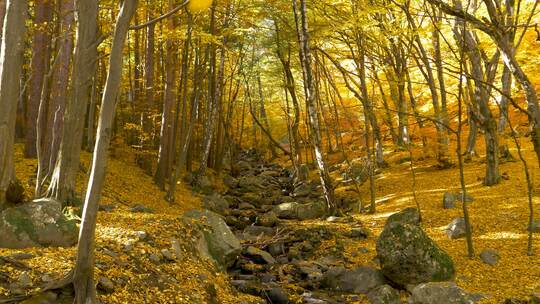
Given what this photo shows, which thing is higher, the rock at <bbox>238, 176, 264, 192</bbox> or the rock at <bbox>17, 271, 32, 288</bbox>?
the rock at <bbox>17, 271, 32, 288</bbox>

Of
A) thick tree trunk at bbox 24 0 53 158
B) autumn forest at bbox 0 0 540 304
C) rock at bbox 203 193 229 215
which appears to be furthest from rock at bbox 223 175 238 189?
thick tree trunk at bbox 24 0 53 158

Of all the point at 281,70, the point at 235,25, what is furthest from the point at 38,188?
the point at 281,70

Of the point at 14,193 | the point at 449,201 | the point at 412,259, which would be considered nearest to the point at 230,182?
the point at 449,201

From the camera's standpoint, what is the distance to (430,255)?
7738 millimetres

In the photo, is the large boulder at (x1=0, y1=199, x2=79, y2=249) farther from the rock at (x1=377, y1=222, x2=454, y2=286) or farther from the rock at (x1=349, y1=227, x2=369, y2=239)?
the rock at (x1=349, y1=227, x2=369, y2=239)

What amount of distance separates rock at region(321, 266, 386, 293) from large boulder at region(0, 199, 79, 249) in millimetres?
4933

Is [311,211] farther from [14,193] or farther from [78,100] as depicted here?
[14,193]

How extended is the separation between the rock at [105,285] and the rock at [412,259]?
5112 millimetres

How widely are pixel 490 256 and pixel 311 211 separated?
671 cm

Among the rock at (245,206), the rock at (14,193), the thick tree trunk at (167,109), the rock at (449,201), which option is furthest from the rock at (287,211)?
the rock at (14,193)

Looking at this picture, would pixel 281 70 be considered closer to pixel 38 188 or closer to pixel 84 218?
pixel 38 188

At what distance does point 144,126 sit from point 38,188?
9.68m

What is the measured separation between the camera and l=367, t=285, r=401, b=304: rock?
23.1 ft

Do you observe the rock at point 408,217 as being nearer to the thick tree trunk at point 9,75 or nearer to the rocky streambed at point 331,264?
the rocky streambed at point 331,264
